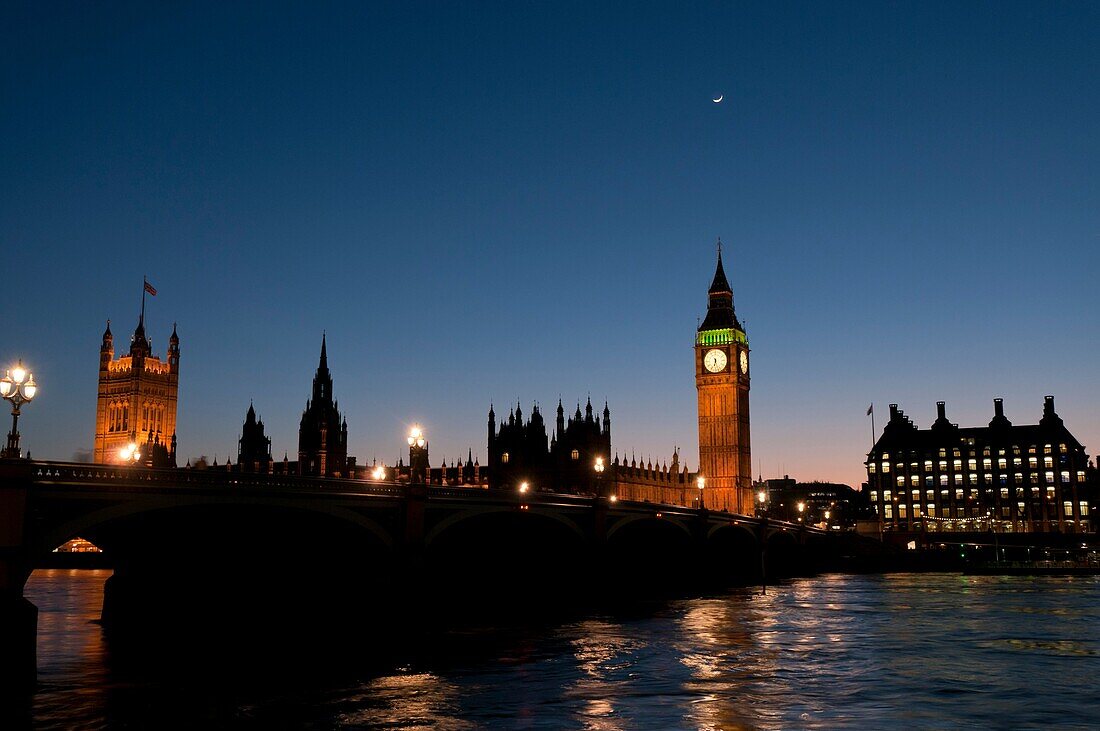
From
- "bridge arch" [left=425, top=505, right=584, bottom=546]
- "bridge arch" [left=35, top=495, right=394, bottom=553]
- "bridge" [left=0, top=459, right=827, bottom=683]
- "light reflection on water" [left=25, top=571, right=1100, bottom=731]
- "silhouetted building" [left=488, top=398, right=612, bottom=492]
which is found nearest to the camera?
"light reflection on water" [left=25, top=571, right=1100, bottom=731]

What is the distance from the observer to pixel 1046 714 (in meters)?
25.5

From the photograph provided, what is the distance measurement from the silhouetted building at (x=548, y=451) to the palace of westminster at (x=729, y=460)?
18 centimetres

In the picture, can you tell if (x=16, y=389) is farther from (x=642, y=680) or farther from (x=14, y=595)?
(x=642, y=680)

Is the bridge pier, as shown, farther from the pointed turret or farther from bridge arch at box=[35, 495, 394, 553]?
the pointed turret

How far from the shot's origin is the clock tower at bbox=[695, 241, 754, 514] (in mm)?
172000

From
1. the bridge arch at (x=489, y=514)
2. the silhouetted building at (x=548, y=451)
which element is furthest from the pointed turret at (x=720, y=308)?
the bridge arch at (x=489, y=514)

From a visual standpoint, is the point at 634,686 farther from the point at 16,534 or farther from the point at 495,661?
the point at 16,534

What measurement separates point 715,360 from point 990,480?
185 feet

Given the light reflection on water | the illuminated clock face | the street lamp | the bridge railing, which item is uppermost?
the illuminated clock face

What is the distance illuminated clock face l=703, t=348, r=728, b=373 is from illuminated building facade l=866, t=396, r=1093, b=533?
142 feet

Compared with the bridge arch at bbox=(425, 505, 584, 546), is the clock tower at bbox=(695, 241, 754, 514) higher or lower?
higher

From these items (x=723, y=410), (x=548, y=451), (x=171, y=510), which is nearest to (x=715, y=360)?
(x=723, y=410)

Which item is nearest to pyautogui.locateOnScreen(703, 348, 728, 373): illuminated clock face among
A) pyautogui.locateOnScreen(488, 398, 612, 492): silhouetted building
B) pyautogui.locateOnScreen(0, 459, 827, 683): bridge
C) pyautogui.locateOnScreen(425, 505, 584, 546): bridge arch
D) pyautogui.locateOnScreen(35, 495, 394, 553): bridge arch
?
pyautogui.locateOnScreen(488, 398, 612, 492): silhouetted building

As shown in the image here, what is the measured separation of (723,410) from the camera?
174125 millimetres
